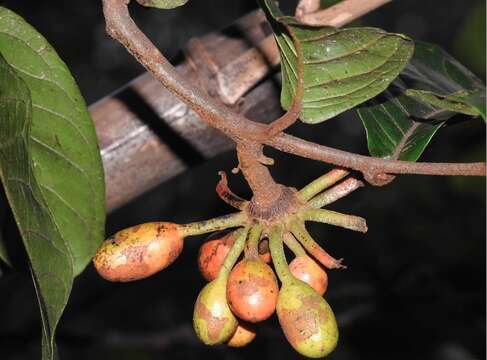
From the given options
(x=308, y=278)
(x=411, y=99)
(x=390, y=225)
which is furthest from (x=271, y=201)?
(x=390, y=225)

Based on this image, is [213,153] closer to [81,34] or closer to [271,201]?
[271,201]

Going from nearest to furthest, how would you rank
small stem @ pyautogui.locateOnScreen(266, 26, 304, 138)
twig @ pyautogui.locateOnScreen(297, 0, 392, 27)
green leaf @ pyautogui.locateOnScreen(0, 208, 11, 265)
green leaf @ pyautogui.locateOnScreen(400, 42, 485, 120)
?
small stem @ pyautogui.locateOnScreen(266, 26, 304, 138) < green leaf @ pyautogui.locateOnScreen(0, 208, 11, 265) < green leaf @ pyautogui.locateOnScreen(400, 42, 485, 120) < twig @ pyautogui.locateOnScreen(297, 0, 392, 27)

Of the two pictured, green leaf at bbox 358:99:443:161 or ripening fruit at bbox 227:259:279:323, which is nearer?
ripening fruit at bbox 227:259:279:323

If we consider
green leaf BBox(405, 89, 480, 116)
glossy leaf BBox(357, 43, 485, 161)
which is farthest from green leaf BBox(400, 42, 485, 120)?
green leaf BBox(405, 89, 480, 116)

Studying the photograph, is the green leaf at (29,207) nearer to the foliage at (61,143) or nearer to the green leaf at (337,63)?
the foliage at (61,143)

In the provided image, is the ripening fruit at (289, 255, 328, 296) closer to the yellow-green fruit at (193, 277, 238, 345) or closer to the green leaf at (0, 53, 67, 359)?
the yellow-green fruit at (193, 277, 238, 345)

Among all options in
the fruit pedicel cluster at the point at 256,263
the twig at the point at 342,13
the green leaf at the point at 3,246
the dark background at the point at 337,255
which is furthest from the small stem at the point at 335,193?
the twig at the point at 342,13

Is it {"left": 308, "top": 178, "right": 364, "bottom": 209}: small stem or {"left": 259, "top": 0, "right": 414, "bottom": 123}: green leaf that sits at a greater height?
{"left": 259, "top": 0, "right": 414, "bottom": 123}: green leaf
